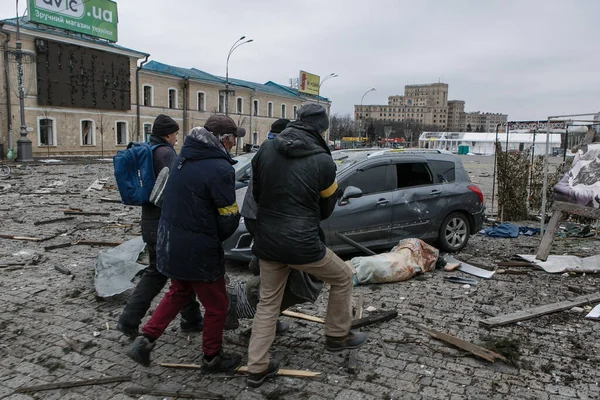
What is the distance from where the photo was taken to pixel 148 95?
4588 cm

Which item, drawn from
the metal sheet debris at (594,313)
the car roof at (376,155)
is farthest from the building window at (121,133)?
the metal sheet debris at (594,313)

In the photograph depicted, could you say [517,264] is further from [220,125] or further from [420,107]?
[420,107]

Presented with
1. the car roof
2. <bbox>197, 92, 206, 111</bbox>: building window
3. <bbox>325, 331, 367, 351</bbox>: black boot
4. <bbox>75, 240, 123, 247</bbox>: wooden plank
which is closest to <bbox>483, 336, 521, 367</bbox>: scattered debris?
<bbox>325, 331, 367, 351</bbox>: black boot

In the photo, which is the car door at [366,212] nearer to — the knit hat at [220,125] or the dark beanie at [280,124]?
the dark beanie at [280,124]

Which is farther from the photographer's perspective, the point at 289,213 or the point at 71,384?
the point at 71,384

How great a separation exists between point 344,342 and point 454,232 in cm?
473

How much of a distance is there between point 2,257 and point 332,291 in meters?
6.01

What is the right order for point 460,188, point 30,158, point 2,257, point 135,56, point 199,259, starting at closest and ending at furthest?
point 199,259, point 2,257, point 460,188, point 30,158, point 135,56

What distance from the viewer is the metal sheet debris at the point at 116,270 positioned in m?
5.49

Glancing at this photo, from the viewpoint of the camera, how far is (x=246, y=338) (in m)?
4.41

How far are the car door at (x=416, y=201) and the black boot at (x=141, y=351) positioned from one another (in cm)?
451

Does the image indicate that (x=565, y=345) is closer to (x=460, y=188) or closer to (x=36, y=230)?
(x=460, y=188)

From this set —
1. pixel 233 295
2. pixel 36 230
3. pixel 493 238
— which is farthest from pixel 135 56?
pixel 233 295

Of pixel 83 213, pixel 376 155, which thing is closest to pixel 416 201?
pixel 376 155
